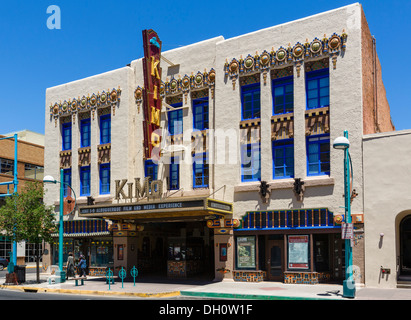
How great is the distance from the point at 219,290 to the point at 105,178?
14.1 metres

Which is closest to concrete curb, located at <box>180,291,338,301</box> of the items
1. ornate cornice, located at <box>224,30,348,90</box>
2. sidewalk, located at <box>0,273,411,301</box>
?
sidewalk, located at <box>0,273,411,301</box>

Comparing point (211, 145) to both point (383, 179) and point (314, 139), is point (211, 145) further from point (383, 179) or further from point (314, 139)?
point (383, 179)

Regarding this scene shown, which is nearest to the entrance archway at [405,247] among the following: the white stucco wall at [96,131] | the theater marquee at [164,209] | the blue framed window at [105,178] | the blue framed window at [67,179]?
the theater marquee at [164,209]

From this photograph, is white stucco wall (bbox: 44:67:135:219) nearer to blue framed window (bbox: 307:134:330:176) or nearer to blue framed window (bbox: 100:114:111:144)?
blue framed window (bbox: 100:114:111:144)

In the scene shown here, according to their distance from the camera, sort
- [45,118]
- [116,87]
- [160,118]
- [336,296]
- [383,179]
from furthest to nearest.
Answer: [45,118] → [116,87] → [160,118] → [383,179] → [336,296]

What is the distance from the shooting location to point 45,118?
3738 cm

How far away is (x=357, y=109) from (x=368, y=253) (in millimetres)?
7079

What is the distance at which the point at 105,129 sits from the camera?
34219mm

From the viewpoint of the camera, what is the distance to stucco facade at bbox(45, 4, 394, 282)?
81.1ft

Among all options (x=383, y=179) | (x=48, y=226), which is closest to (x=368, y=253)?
(x=383, y=179)

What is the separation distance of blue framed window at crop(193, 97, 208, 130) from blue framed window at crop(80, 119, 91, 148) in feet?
29.4

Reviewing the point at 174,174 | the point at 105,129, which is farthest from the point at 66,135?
the point at 174,174

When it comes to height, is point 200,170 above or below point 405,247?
above

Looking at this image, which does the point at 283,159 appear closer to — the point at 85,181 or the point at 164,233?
the point at 164,233
